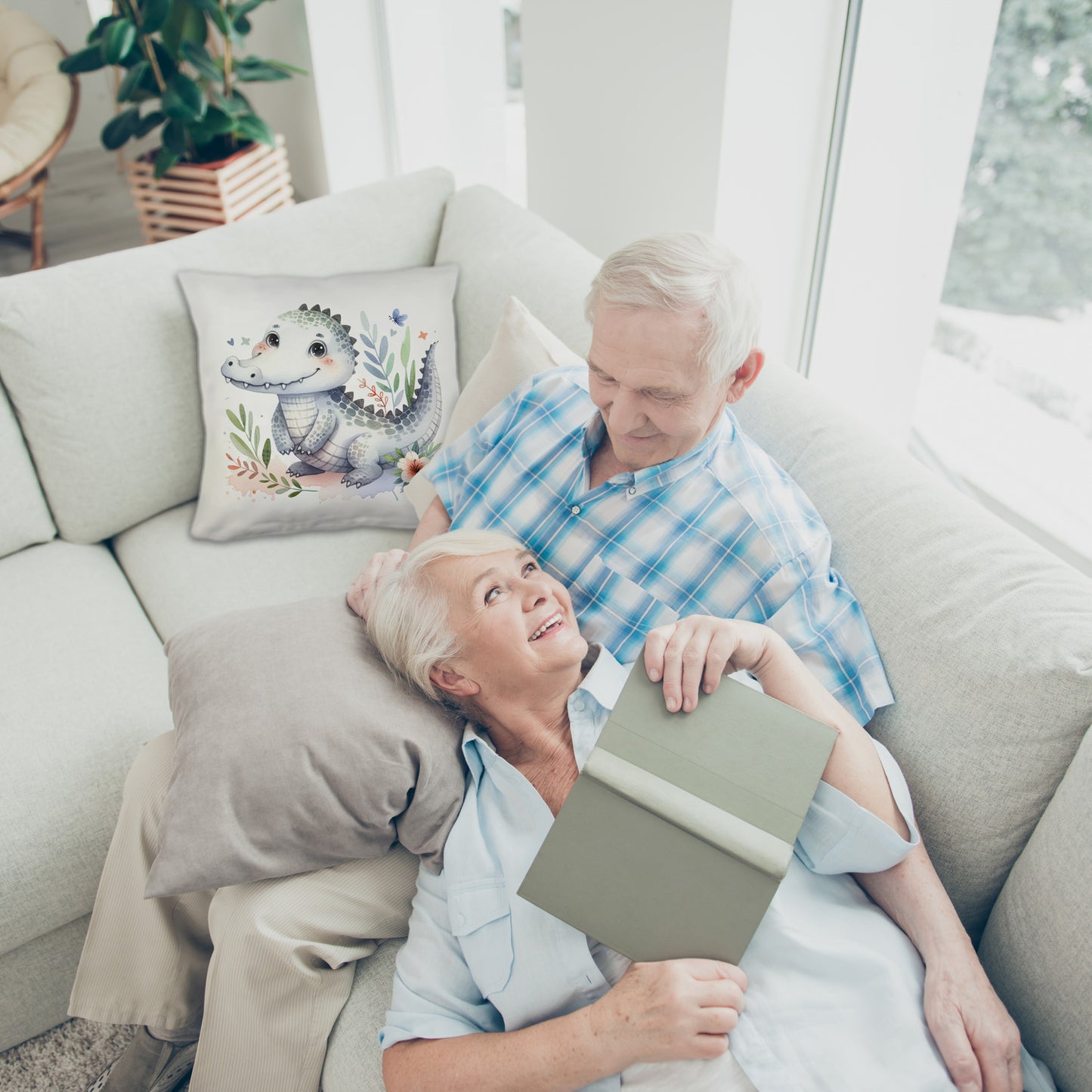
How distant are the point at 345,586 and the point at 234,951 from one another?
2.46 ft

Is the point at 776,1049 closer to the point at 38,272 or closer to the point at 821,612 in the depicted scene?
the point at 821,612

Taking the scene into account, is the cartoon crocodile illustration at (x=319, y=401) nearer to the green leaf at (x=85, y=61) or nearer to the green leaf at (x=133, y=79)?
the green leaf at (x=133, y=79)

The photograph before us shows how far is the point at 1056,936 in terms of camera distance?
2.91ft

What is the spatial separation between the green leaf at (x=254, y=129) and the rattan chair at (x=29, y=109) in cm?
99

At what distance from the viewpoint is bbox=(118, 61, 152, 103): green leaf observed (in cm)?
273

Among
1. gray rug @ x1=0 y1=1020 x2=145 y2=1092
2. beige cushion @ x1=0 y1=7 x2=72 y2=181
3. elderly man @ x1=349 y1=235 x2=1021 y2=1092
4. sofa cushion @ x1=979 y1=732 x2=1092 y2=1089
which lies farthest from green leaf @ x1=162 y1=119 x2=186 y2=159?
sofa cushion @ x1=979 y1=732 x2=1092 y2=1089

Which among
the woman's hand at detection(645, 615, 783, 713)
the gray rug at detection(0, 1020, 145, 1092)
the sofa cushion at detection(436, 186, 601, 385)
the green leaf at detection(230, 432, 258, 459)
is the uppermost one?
the sofa cushion at detection(436, 186, 601, 385)

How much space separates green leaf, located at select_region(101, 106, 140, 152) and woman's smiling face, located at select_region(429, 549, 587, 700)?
2.65 m

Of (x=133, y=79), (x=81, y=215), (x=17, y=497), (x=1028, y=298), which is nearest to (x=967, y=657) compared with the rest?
(x=1028, y=298)

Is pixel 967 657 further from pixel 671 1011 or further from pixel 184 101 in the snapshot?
pixel 184 101

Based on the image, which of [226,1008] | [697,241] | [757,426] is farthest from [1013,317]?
[226,1008]

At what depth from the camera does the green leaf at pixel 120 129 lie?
2.95 metres

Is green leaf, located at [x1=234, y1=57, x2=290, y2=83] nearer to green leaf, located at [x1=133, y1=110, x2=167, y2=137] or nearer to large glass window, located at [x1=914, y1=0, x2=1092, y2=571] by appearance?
green leaf, located at [x1=133, y1=110, x2=167, y2=137]

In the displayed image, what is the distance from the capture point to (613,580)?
1254mm
